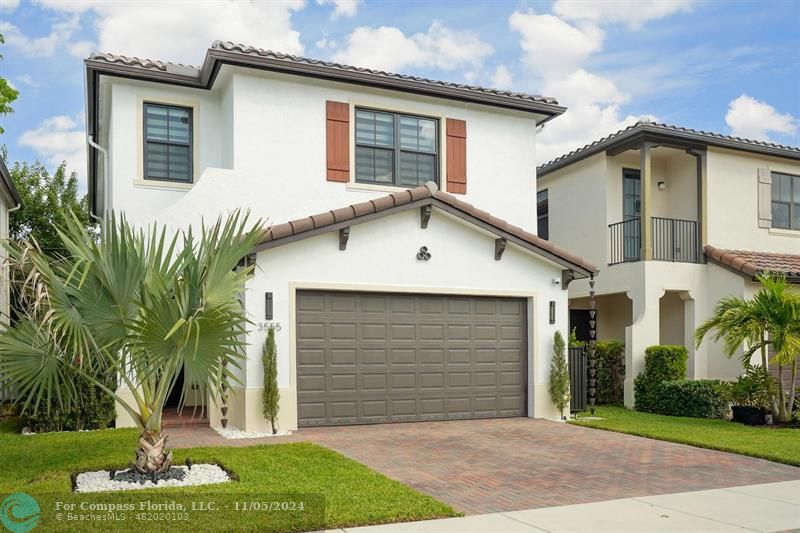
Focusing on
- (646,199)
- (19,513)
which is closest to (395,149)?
(646,199)

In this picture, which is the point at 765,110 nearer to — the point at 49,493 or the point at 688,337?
the point at 688,337

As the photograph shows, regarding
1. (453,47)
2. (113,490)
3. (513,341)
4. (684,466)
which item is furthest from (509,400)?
(113,490)

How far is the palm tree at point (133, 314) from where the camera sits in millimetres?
7371

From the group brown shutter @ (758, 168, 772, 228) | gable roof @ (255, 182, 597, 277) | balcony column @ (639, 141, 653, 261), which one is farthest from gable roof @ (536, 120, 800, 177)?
gable roof @ (255, 182, 597, 277)

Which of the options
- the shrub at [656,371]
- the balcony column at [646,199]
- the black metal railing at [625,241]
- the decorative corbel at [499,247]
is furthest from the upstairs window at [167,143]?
the shrub at [656,371]

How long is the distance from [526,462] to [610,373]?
8.64 m

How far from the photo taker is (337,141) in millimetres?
14719

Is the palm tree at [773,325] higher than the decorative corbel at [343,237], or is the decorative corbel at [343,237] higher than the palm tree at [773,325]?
the decorative corbel at [343,237]

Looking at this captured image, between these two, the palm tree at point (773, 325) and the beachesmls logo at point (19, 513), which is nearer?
the beachesmls logo at point (19, 513)

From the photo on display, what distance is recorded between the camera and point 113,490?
729 centimetres

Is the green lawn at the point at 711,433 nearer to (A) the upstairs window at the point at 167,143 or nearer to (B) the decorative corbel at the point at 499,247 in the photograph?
(B) the decorative corbel at the point at 499,247

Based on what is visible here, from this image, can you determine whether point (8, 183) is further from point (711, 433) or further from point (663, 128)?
point (711, 433)

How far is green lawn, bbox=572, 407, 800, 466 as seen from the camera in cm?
1075

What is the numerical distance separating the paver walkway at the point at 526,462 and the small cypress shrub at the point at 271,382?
0.58 meters
